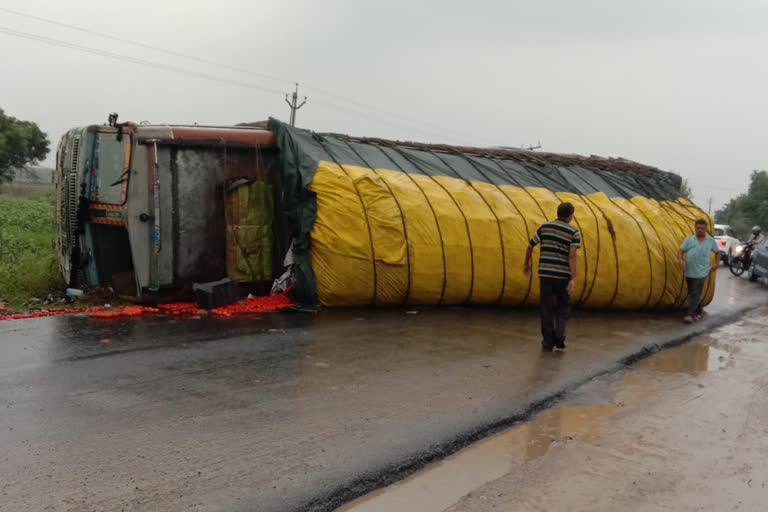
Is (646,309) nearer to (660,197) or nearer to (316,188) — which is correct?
(660,197)

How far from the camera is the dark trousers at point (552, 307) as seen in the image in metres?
6.98

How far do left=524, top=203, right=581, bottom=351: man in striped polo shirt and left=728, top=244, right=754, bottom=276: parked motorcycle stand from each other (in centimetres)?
1440

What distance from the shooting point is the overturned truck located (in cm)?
867

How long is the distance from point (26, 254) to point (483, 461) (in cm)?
1113

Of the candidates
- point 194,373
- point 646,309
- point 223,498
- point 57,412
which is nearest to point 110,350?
point 194,373

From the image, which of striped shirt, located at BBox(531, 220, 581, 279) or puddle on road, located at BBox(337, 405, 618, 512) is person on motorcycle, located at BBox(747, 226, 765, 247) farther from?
puddle on road, located at BBox(337, 405, 618, 512)

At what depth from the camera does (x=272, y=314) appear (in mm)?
8383

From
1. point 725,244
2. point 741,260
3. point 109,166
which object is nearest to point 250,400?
point 109,166

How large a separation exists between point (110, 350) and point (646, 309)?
8100mm

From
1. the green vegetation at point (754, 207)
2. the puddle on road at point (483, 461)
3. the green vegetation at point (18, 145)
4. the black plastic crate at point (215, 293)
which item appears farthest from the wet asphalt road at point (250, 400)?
the green vegetation at point (754, 207)

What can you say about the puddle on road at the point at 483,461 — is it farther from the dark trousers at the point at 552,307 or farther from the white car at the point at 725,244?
the white car at the point at 725,244

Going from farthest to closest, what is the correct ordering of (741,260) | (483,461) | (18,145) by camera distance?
(18,145)
(741,260)
(483,461)

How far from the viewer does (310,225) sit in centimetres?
872

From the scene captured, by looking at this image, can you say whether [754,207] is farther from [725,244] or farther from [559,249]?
[559,249]
